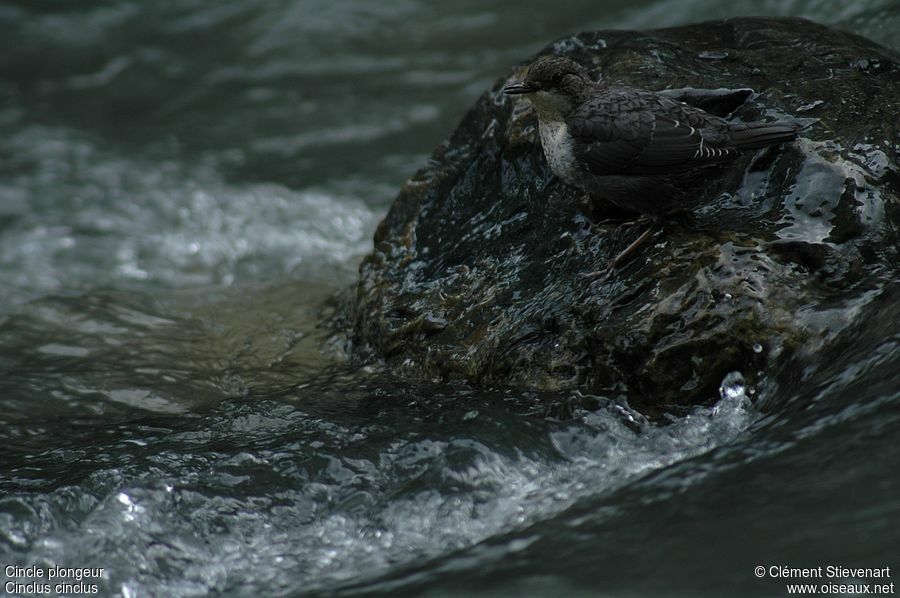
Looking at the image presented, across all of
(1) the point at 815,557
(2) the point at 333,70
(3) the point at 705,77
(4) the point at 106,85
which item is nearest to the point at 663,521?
(1) the point at 815,557

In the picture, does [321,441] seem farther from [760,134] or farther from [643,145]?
[760,134]

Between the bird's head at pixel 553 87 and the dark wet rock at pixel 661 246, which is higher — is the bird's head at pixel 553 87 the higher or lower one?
the higher one

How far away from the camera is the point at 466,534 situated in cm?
321

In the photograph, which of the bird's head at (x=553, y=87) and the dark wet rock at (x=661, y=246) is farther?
the bird's head at (x=553, y=87)

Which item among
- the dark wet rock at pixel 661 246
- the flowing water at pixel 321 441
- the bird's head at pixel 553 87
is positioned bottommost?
the flowing water at pixel 321 441

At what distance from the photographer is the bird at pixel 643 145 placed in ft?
12.2

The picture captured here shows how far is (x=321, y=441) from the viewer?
3.74 m

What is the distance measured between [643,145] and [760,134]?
1.38ft

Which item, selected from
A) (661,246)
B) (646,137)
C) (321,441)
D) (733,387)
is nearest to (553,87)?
(646,137)

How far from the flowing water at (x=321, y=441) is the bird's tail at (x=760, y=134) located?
653 mm

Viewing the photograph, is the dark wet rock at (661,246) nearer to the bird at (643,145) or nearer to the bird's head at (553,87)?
the bird at (643,145)

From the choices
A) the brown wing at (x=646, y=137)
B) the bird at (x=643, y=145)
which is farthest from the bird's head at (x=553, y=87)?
the brown wing at (x=646, y=137)

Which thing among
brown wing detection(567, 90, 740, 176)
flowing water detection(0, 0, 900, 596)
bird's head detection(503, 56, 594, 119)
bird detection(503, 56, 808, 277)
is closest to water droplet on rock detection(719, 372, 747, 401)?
Answer: flowing water detection(0, 0, 900, 596)

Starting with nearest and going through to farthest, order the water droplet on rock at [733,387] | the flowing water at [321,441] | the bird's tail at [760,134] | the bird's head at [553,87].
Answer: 1. the flowing water at [321,441]
2. the water droplet on rock at [733,387]
3. the bird's tail at [760,134]
4. the bird's head at [553,87]
